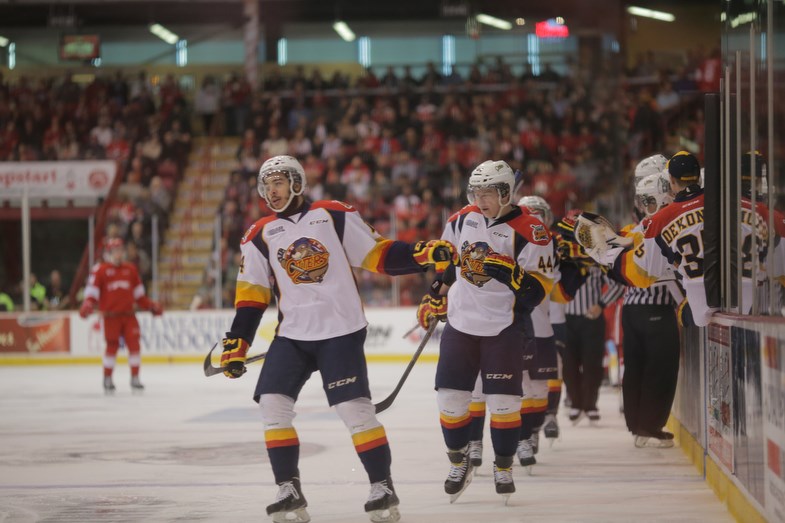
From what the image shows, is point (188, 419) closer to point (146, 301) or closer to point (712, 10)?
point (146, 301)

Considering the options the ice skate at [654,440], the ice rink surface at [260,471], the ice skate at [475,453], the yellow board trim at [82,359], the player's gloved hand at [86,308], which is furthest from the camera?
the yellow board trim at [82,359]

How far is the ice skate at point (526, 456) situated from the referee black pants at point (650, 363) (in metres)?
1.07

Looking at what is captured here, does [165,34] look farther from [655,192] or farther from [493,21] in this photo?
[655,192]

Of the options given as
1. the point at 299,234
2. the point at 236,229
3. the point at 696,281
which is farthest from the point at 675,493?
the point at 236,229

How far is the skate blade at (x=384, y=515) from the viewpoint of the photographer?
5082 millimetres

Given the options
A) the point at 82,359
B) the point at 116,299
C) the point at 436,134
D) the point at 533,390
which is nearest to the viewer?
the point at 533,390

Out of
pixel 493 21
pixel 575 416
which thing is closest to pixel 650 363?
pixel 575 416

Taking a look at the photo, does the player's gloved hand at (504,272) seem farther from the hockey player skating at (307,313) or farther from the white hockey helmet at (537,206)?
the white hockey helmet at (537,206)

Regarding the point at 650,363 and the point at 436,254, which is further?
the point at 650,363

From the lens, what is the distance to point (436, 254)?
17.0 feet

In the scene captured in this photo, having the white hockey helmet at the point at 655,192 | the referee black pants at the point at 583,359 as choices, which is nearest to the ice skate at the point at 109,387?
the referee black pants at the point at 583,359

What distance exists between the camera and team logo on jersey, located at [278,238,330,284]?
17.0ft

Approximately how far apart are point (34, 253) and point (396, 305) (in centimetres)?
725

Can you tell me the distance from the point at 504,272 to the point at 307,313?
98 centimetres
